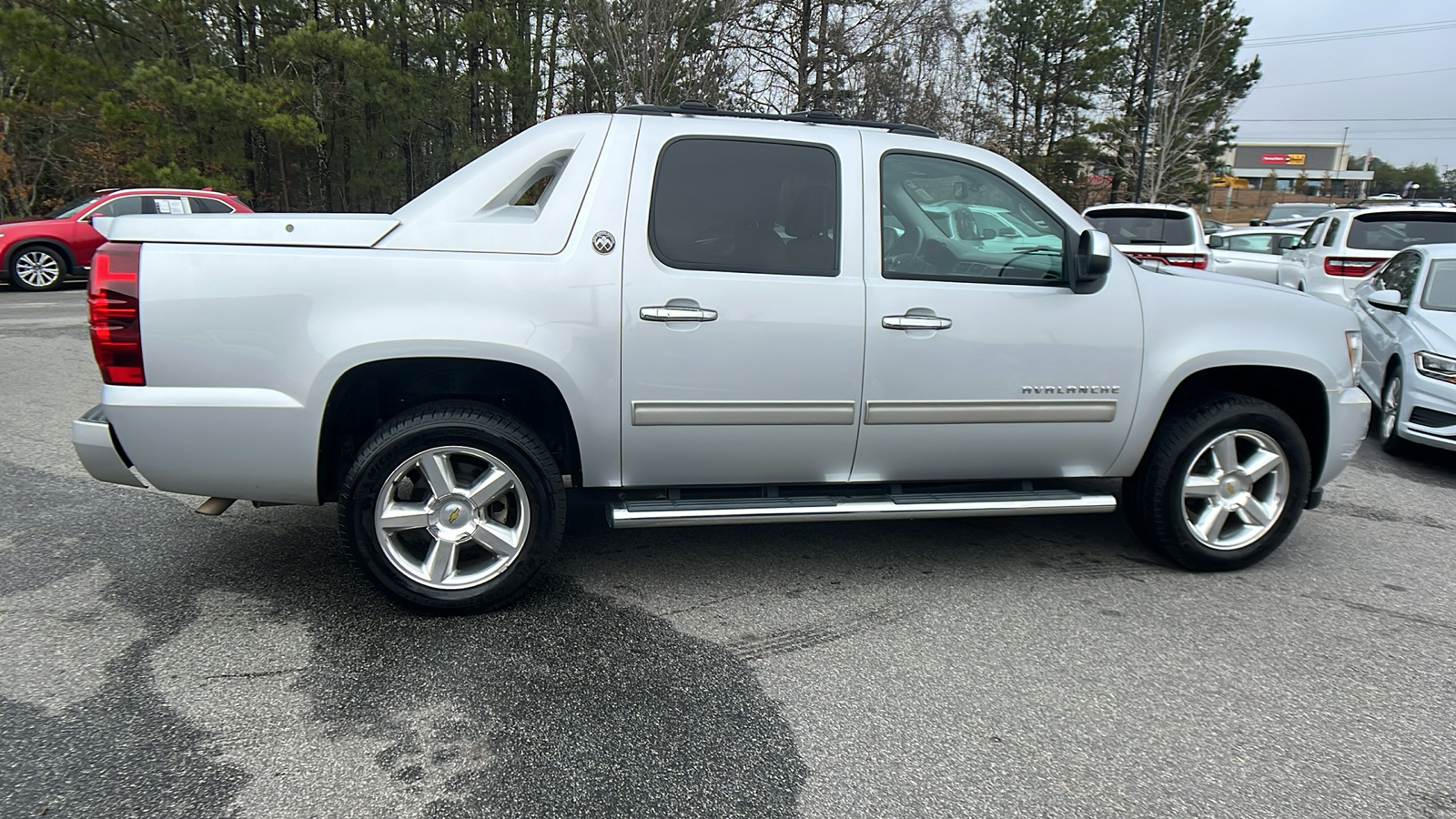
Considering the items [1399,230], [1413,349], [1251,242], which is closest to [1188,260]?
[1399,230]

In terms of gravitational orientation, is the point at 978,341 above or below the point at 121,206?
below

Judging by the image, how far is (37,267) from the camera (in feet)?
46.9

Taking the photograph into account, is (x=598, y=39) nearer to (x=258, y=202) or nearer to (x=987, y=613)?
(x=258, y=202)

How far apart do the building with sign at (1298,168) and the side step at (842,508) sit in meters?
88.4

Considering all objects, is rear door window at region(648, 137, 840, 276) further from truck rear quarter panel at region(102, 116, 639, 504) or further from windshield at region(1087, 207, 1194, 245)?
windshield at region(1087, 207, 1194, 245)

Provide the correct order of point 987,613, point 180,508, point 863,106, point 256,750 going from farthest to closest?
point 863,106
point 180,508
point 987,613
point 256,750

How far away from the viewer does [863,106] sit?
839 inches

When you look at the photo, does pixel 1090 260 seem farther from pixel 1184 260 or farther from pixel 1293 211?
pixel 1293 211

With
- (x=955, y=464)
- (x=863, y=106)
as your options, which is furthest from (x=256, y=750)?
(x=863, y=106)

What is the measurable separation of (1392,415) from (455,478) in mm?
6544

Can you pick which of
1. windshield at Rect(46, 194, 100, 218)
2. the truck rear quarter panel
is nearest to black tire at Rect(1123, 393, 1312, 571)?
the truck rear quarter panel

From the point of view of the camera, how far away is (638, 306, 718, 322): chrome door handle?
337 centimetres

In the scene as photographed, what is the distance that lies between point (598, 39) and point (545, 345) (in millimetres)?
16465

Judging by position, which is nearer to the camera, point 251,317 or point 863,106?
point 251,317
